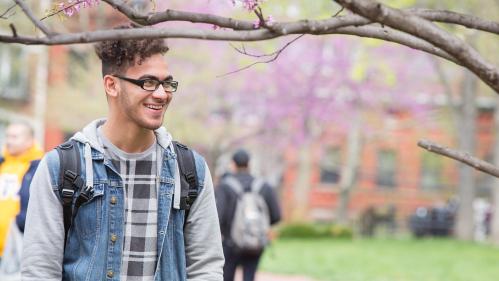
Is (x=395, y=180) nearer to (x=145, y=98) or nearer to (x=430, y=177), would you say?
(x=430, y=177)

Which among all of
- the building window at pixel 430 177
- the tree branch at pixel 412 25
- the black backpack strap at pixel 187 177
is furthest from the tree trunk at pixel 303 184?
the tree branch at pixel 412 25

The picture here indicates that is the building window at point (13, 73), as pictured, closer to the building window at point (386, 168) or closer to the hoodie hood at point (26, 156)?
the building window at point (386, 168)

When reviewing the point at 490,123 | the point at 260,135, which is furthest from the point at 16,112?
the point at 490,123

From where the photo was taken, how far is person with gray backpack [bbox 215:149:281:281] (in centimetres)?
926

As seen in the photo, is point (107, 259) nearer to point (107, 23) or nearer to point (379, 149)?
point (107, 23)

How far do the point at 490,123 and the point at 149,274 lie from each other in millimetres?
50564

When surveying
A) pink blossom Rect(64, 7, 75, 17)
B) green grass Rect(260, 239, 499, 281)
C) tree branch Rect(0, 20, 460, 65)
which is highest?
pink blossom Rect(64, 7, 75, 17)

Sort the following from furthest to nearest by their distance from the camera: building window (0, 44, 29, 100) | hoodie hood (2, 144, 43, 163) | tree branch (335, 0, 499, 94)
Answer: building window (0, 44, 29, 100)
hoodie hood (2, 144, 43, 163)
tree branch (335, 0, 499, 94)

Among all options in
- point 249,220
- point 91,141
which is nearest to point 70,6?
point 91,141

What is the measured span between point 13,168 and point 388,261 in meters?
12.6

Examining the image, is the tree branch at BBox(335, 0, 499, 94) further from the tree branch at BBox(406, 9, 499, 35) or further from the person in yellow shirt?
the person in yellow shirt

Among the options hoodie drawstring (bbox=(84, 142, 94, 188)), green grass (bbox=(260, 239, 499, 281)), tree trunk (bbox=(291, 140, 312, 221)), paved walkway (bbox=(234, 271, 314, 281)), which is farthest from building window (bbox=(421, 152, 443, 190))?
hoodie drawstring (bbox=(84, 142, 94, 188))

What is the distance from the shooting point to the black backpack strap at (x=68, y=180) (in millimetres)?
3584

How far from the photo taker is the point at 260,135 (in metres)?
34.3
